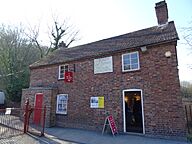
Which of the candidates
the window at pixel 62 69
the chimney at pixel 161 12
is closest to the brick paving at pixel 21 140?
the window at pixel 62 69

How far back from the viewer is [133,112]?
12.1m

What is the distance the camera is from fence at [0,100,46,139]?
440 inches

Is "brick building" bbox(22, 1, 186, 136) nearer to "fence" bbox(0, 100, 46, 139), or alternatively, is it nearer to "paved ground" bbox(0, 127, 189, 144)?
"paved ground" bbox(0, 127, 189, 144)

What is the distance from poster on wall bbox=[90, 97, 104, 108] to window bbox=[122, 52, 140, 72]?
2.87m

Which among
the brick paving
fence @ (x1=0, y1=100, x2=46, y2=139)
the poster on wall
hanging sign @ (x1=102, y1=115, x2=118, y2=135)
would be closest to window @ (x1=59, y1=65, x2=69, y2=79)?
fence @ (x1=0, y1=100, x2=46, y2=139)

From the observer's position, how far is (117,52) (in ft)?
41.3

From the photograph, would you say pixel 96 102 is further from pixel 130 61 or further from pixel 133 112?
pixel 130 61

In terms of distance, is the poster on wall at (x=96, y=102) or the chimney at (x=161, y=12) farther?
the chimney at (x=161, y=12)

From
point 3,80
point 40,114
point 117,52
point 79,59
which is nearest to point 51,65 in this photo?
point 79,59

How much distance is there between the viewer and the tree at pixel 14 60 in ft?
80.9

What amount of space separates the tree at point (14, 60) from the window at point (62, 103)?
39.9ft

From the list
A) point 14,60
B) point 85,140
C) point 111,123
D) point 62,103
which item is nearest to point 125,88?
point 111,123

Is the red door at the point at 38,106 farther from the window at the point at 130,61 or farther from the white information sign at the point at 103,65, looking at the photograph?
the window at the point at 130,61

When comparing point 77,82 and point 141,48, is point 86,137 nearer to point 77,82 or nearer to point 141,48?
point 77,82
